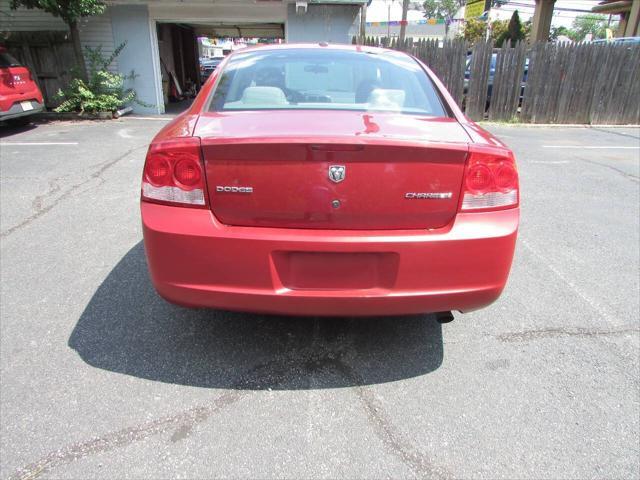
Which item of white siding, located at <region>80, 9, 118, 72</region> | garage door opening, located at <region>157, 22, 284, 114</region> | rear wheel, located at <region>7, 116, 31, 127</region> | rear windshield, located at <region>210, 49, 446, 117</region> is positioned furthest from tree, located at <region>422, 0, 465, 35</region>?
rear windshield, located at <region>210, 49, 446, 117</region>

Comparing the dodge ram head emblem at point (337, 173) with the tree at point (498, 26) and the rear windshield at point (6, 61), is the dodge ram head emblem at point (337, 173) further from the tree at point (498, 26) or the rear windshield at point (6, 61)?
the tree at point (498, 26)

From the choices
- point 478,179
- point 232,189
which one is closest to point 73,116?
point 232,189

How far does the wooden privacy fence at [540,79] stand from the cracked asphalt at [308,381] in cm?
940

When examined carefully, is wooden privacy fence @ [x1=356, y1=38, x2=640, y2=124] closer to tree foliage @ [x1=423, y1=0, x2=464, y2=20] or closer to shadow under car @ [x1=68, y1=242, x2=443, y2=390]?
shadow under car @ [x1=68, y1=242, x2=443, y2=390]

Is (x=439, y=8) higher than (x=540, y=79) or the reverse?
higher

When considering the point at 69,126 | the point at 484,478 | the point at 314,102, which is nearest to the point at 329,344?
the point at 484,478

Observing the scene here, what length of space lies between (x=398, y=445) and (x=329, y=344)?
783 mm

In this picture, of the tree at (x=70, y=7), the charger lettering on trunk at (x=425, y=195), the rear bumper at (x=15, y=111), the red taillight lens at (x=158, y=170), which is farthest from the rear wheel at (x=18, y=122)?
the charger lettering on trunk at (x=425, y=195)

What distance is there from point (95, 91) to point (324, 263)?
1184 centimetres

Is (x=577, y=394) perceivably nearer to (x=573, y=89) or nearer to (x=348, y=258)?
(x=348, y=258)

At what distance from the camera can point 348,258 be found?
6.73 ft

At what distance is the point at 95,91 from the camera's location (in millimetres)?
11609

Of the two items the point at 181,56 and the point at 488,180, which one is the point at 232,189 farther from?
the point at 181,56

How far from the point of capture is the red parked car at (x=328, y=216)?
201 centimetres
